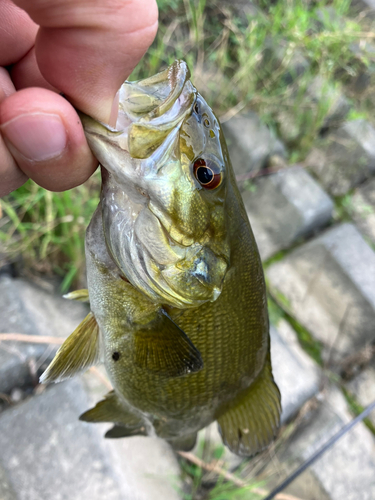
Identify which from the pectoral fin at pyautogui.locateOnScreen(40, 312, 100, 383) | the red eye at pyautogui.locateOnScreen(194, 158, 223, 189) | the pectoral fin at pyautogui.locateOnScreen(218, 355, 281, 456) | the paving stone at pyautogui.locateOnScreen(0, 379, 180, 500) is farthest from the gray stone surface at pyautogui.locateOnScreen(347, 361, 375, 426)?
the red eye at pyautogui.locateOnScreen(194, 158, 223, 189)

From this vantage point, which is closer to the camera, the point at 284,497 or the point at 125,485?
the point at 125,485

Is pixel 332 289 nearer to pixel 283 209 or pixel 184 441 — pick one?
pixel 283 209

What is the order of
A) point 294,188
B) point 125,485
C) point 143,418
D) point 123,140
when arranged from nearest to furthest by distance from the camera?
1. point 123,140
2. point 143,418
3. point 125,485
4. point 294,188

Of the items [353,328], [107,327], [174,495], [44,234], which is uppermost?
[107,327]

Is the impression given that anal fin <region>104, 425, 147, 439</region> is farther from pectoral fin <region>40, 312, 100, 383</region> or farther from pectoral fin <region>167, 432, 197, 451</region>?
pectoral fin <region>40, 312, 100, 383</region>

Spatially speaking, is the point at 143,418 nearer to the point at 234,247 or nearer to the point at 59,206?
the point at 234,247

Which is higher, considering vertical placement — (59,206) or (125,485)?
(59,206)

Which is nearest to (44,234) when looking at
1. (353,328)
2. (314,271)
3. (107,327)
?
(107,327)
